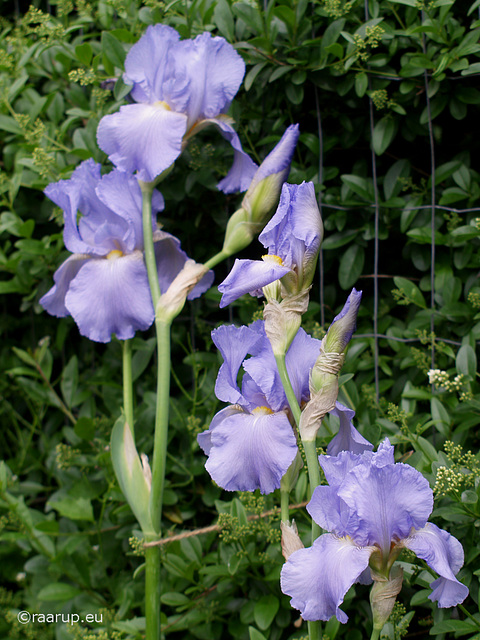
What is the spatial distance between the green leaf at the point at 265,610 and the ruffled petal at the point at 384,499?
46cm

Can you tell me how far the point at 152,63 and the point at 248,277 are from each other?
0.56 m

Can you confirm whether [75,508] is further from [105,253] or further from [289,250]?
[289,250]

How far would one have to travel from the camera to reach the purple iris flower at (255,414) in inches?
28.8

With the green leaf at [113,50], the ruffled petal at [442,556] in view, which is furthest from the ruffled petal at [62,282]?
the ruffled petal at [442,556]

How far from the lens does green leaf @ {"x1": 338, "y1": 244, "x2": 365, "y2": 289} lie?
1.18 m

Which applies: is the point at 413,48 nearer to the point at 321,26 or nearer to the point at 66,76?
the point at 321,26

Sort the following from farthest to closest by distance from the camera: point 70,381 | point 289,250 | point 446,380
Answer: point 70,381 < point 446,380 < point 289,250

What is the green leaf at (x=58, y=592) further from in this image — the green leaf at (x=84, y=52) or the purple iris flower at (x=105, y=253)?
the green leaf at (x=84, y=52)

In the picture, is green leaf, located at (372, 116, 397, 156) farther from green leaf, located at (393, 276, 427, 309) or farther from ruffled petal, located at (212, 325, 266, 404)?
ruffled petal, located at (212, 325, 266, 404)

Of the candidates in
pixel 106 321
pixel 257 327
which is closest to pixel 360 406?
pixel 257 327

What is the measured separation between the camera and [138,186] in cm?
106

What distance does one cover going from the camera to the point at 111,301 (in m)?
1.02

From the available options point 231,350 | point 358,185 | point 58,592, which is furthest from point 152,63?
point 58,592

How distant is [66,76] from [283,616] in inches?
54.6
